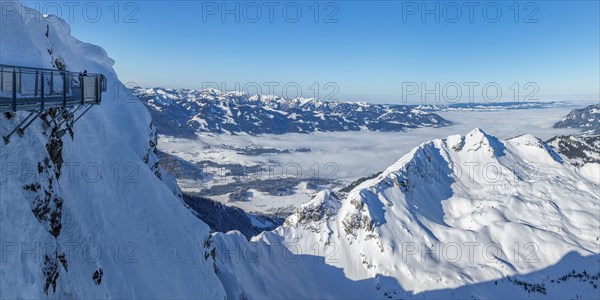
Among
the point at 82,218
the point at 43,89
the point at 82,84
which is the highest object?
the point at 82,84

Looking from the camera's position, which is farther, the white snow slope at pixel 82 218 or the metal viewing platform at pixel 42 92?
the white snow slope at pixel 82 218

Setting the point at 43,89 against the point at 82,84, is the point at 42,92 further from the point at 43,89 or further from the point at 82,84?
the point at 82,84

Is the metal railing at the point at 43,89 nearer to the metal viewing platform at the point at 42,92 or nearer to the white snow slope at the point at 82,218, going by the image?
the metal viewing platform at the point at 42,92

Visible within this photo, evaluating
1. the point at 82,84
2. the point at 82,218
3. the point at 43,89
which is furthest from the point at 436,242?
the point at 43,89

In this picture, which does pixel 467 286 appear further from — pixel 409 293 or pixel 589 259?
pixel 589 259

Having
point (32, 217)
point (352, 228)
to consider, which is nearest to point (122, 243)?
point (32, 217)

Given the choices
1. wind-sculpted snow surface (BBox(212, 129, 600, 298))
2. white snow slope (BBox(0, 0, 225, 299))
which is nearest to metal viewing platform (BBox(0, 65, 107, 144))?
white snow slope (BBox(0, 0, 225, 299))

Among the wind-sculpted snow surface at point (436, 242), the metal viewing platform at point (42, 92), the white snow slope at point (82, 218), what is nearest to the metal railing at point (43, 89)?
the metal viewing platform at point (42, 92)
